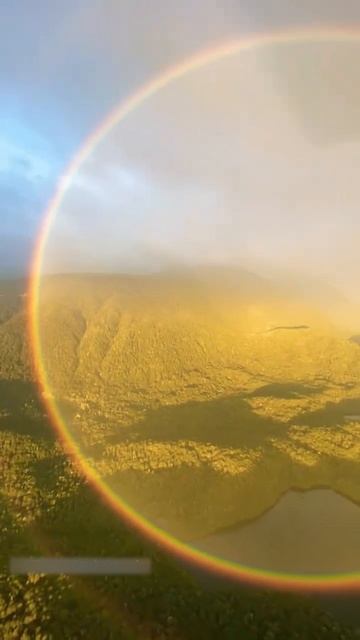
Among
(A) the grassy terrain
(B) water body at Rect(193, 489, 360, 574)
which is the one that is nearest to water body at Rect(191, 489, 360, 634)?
(B) water body at Rect(193, 489, 360, 574)

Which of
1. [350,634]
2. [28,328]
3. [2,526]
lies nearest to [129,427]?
[2,526]

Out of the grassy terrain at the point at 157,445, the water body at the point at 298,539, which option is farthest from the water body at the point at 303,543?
the grassy terrain at the point at 157,445

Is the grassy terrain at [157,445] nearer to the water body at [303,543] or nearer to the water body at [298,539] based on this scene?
the water body at [303,543]

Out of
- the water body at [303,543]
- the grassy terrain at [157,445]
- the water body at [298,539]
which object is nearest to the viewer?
the grassy terrain at [157,445]

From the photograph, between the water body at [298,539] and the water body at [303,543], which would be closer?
the water body at [303,543]

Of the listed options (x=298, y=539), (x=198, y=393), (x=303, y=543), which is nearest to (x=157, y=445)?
(x=298, y=539)

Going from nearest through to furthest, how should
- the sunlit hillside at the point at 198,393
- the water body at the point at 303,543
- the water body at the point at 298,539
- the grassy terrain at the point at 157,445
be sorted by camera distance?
the grassy terrain at the point at 157,445 → the water body at the point at 303,543 → the water body at the point at 298,539 → the sunlit hillside at the point at 198,393
